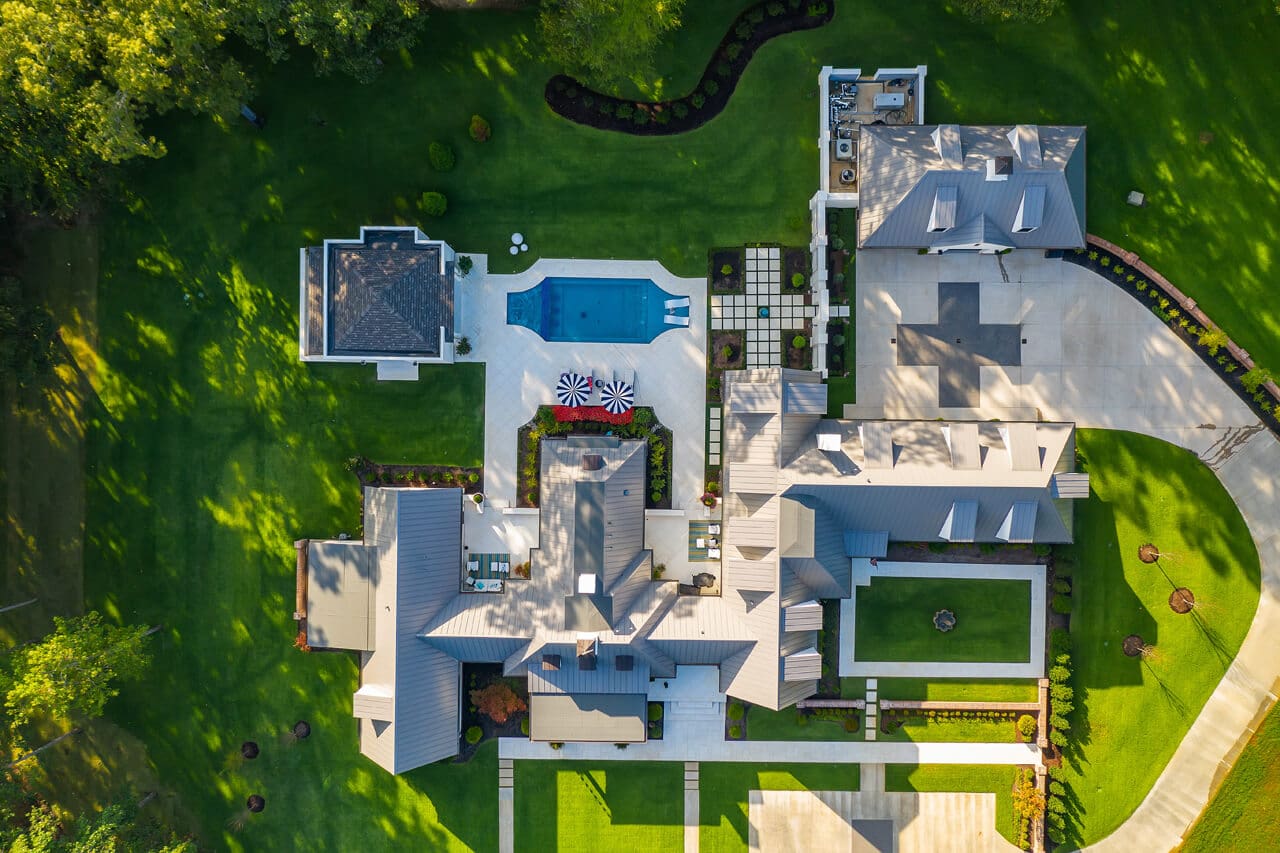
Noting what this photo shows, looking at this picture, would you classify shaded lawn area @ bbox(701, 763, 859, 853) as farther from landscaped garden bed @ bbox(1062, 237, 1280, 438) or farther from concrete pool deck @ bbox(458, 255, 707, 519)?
landscaped garden bed @ bbox(1062, 237, 1280, 438)

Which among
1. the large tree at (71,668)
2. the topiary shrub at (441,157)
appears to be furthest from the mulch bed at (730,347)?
the large tree at (71,668)

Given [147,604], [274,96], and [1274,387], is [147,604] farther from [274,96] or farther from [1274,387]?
[1274,387]

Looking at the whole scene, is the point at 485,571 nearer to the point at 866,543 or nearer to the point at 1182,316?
the point at 866,543

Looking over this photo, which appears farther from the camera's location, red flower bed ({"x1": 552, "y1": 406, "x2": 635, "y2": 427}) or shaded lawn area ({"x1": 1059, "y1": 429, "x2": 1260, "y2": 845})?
red flower bed ({"x1": 552, "y1": 406, "x2": 635, "y2": 427})

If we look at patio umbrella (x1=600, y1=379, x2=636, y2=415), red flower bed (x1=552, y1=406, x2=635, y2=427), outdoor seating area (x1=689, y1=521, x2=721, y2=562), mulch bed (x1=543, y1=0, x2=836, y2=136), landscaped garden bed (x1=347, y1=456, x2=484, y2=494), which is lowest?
outdoor seating area (x1=689, y1=521, x2=721, y2=562)

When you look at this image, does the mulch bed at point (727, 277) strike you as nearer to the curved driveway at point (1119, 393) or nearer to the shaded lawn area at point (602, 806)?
the curved driveway at point (1119, 393)

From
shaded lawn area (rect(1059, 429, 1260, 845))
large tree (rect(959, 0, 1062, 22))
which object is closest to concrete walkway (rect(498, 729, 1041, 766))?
shaded lawn area (rect(1059, 429, 1260, 845))

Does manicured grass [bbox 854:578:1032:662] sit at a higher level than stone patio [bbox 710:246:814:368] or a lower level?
lower

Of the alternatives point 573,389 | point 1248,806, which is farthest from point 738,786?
point 1248,806
